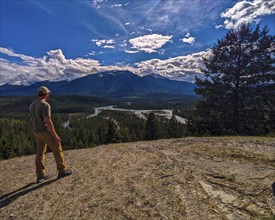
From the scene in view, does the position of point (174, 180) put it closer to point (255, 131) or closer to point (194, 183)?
point (194, 183)

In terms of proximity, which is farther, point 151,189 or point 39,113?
point 39,113

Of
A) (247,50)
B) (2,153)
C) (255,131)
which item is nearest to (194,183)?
(255,131)

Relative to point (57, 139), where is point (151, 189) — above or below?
below

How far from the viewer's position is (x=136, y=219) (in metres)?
5.37

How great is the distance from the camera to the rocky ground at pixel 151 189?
5630 millimetres

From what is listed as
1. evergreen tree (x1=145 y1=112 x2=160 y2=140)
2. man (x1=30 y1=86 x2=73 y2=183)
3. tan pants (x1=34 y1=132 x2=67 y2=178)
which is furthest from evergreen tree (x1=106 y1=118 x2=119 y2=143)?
man (x1=30 y1=86 x2=73 y2=183)

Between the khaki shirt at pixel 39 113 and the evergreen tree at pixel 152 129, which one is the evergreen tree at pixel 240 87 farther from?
the evergreen tree at pixel 152 129

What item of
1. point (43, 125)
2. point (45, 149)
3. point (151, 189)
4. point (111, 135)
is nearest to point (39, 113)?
point (43, 125)

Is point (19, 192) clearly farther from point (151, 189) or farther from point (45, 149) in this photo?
point (151, 189)

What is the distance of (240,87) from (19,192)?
2321 centimetres

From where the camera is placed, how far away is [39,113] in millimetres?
7789

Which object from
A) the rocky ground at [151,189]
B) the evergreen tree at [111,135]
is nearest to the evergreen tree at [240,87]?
the rocky ground at [151,189]

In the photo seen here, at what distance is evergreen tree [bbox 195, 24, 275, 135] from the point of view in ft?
81.8

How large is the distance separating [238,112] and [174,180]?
2082cm
